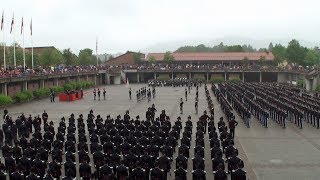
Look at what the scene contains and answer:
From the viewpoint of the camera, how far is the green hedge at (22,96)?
41.4 meters

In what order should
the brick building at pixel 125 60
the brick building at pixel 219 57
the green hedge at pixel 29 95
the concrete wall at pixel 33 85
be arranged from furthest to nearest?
the brick building at pixel 125 60, the brick building at pixel 219 57, the concrete wall at pixel 33 85, the green hedge at pixel 29 95

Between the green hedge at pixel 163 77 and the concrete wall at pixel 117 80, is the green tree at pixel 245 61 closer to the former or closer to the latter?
the green hedge at pixel 163 77

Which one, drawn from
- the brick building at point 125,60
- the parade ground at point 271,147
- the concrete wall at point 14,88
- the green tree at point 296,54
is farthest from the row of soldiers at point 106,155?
→ the green tree at point 296,54

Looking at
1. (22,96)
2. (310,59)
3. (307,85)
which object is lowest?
(22,96)

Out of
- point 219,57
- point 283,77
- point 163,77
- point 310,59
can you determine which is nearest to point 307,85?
point 283,77

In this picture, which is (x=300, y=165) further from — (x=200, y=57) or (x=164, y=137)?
(x=200, y=57)

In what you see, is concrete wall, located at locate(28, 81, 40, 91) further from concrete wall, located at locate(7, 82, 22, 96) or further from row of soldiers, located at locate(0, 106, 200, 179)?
row of soldiers, located at locate(0, 106, 200, 179)

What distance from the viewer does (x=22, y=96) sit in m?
42.0

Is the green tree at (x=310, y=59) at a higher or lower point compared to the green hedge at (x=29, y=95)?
higher

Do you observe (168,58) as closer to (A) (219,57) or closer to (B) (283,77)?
(A) (219,57)

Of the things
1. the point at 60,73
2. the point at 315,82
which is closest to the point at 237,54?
the point at 315,82

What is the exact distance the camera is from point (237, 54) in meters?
94.2

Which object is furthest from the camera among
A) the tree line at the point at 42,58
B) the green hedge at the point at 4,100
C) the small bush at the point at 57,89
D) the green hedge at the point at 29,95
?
the tree line at the point at 42,58

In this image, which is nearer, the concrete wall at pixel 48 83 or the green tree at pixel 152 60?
the concrete wall at pixel 48 83
